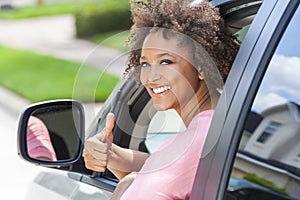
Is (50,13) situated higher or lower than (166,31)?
lower

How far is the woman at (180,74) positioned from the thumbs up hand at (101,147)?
0.47 feet

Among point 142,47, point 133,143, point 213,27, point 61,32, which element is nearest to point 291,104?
point 213,27

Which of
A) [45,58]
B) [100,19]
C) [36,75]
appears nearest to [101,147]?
[36,75]

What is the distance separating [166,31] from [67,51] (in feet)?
40.8

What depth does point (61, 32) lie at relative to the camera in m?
17.2

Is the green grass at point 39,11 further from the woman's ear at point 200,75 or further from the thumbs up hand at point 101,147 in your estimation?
the woman's ear at point 200,75

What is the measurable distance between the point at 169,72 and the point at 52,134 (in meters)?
1.06

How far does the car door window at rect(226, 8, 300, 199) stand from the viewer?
1.95 m

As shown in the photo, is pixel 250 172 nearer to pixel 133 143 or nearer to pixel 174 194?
pixel 174 194

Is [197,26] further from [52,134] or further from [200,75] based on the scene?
[52,134]

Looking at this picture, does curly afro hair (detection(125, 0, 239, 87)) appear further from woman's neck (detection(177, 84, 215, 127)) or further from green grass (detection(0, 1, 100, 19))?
green grass (detection(0, 1, 100, 19))

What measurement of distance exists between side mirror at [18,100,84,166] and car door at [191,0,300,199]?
708mm

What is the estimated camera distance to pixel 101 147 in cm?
234

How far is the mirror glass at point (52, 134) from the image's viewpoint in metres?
2.86
